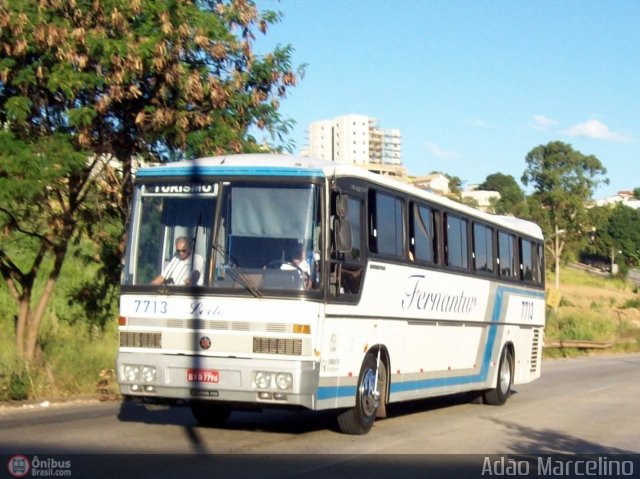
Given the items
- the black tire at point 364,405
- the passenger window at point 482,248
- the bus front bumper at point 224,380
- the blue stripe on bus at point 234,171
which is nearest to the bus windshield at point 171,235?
the blue stripe on bus at point 234,171

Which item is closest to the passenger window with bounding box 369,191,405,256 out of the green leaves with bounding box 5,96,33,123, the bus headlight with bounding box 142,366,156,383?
the bus headlight with bounding box 142,366,156,383

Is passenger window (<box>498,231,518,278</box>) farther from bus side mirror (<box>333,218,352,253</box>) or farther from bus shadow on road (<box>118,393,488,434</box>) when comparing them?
bus side mirror (<box>333,218,352,253</box>)

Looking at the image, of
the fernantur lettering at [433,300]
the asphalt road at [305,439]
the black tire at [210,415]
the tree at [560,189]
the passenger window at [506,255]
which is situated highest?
the tree at [560,189]

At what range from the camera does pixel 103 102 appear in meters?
15.6

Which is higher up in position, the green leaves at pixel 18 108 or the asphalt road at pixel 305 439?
the green leaves at pixel 18 108

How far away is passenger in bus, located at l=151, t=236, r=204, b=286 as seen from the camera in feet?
38.5

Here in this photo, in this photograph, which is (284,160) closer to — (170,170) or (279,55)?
(170,170)

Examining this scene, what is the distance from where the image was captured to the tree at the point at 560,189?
70.4 meters

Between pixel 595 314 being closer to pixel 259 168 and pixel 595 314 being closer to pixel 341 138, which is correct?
pixel 341 138

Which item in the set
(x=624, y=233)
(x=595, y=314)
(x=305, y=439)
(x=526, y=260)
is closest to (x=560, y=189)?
(x=595, y=314)

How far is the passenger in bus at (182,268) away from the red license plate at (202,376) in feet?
3.24

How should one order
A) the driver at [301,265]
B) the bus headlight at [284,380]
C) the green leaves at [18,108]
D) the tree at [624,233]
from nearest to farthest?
1. the bus headlight at [284,380]
2. the driver at [301,265]
3. the green leaves at [18,108]
4. the tree at [624,233]

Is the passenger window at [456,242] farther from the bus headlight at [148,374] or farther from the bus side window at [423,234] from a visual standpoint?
the bus headlight at [148,374]

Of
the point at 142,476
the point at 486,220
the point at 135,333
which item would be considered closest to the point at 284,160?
the point at 135,333
